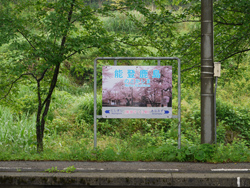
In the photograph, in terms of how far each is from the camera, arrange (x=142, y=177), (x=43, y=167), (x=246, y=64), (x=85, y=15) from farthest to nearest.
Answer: (x=246, y=64)
(x=85, y=15)
(x=43, y=167)
(x=142, y=177)

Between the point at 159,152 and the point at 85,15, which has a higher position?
the point at 85,15

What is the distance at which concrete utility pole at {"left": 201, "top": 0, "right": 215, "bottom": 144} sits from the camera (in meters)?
5.63

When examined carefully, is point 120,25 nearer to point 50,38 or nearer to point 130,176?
point 50,38

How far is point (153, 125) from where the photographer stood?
10930mm

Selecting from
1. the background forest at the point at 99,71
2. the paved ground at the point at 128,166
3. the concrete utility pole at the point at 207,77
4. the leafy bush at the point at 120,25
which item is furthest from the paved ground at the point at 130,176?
the leafy bush at the point at 120,25

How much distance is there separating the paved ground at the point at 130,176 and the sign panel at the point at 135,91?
125 cm

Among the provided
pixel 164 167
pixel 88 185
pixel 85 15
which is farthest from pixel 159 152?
pixel 85 15

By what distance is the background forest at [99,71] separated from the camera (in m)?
5.82

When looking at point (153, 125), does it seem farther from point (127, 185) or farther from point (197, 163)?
point (127, 185)

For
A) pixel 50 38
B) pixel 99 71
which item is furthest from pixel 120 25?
pixel 50 38

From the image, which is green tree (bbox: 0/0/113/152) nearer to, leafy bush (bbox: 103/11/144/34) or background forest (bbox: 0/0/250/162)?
background forest (bbox: 0/0/250/162)

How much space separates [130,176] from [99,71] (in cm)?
457

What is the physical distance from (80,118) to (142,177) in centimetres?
691

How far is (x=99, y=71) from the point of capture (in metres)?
8.41
